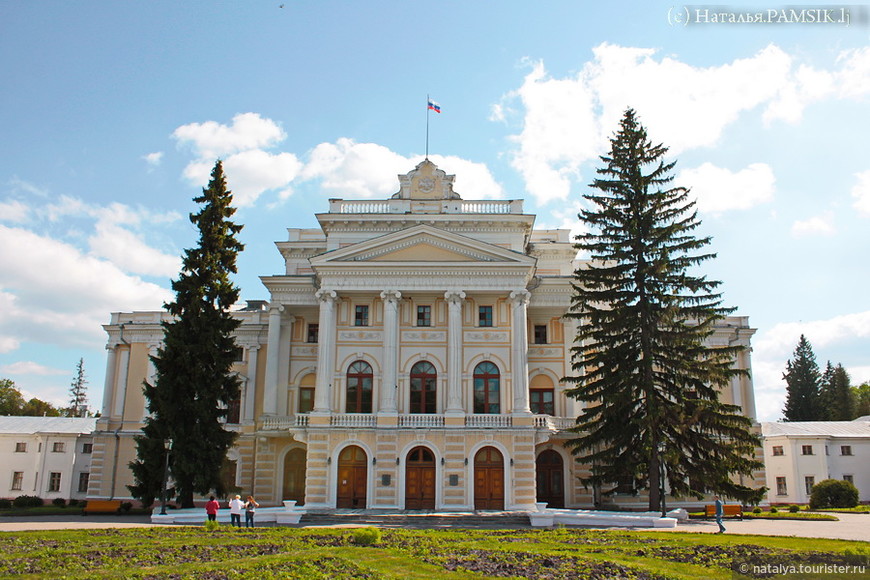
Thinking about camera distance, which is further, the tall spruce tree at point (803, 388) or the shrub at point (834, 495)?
the tall spruce tree at point (803, 388)

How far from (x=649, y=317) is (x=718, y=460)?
6.68 metres

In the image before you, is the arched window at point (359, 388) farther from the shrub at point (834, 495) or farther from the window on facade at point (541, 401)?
the shrub at point (834, 495)

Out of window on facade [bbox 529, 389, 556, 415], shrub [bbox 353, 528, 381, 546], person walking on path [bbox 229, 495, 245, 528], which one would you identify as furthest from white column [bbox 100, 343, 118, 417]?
shrub [bbox 353, 528, 381, 546]

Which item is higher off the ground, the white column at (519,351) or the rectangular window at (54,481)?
the white column at (519,351)

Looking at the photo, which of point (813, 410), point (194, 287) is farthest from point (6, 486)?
point (813, 410)

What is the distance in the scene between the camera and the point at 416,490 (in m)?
34.1

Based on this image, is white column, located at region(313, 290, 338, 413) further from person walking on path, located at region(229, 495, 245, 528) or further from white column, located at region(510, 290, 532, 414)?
person walking on path, located at region(229, 495, 245, 528)

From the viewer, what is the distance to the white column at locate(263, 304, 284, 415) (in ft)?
128

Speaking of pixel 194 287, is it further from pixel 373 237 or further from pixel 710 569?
pixel 710 569

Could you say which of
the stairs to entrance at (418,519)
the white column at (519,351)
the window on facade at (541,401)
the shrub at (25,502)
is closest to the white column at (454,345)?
the white column at (519,351)

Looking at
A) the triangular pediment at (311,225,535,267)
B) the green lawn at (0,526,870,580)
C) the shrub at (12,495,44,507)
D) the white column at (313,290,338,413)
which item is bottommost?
the shrub at (12,495,44,507)

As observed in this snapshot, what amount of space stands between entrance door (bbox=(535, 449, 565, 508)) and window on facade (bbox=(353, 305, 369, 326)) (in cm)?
1196

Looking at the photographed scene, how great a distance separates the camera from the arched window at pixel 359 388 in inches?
1455

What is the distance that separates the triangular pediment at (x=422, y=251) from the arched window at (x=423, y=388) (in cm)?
570
